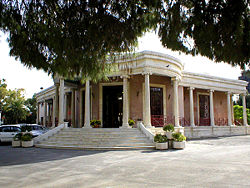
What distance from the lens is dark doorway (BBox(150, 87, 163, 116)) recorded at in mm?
18141

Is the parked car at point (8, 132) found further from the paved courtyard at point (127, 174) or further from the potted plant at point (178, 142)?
the potted plant at point (178, 142)

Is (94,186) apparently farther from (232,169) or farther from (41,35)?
(232,169)

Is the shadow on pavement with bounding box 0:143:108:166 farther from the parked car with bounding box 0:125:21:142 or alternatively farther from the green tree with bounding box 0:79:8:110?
the green tree with bounding box 0:79:8:110

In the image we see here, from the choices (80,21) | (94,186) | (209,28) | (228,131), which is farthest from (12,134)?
(228,131)

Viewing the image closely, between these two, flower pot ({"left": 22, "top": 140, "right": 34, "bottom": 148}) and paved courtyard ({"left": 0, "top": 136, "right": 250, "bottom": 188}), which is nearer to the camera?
paved courtyard ({"left": 0, "top": 136, "right": 250, "bottom": 188})

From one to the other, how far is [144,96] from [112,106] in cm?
280

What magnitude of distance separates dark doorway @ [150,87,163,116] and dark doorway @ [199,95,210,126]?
600 cm

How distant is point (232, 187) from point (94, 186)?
115 inches

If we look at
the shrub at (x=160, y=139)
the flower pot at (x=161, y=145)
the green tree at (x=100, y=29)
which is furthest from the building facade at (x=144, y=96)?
the green tree at (x=100, y=29)

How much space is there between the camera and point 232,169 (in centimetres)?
684

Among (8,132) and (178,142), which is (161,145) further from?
(8,132)

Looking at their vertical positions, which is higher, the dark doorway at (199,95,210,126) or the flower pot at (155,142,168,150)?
the dark doorway at (199,95,210,126)

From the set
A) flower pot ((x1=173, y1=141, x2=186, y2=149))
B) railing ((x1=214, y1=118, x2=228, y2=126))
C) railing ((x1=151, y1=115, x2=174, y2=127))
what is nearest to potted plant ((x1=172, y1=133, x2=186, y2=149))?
flower pot ((x1=173, y1=141, x2=186, y2=149))

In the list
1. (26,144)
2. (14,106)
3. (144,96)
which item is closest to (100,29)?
(26,144)
